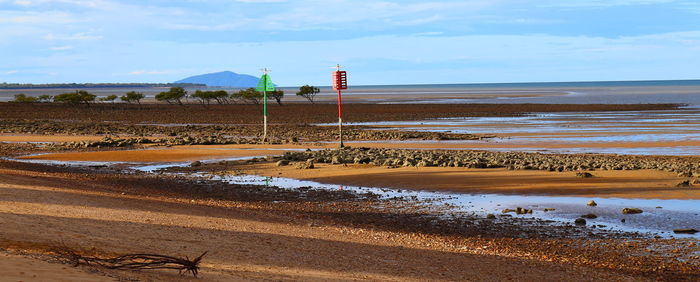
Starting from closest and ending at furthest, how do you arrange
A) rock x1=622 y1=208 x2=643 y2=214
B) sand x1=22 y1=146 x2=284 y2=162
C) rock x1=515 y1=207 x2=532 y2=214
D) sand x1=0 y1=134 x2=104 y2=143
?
rock x1=622 y1=208 x2=643 y2=214 → rock x1=515 y1=207 x2=532 y2=214 → sand x1=22 y1=146 x2=284 y2=162 → sand x1=0 y1=134 x2=104 y2=143

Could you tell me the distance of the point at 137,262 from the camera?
8.51 meters

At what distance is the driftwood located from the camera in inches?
325

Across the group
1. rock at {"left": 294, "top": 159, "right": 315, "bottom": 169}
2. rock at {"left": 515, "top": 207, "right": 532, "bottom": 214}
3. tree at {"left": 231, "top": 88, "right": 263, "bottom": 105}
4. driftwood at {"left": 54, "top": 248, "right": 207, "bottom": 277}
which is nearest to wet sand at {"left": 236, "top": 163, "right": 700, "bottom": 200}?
rock at {"left": 294, "top": 159, "right": 315, "bottom": 169}

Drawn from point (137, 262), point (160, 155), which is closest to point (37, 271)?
point (137, 262)

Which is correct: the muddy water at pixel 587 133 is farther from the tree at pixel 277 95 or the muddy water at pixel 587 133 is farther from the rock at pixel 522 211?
the tree at pixel 277 95

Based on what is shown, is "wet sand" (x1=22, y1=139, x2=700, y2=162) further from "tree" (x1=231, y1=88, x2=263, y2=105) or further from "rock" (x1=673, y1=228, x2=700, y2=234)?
"tree" (x1=231, y1=88, x2=263, y2=105)

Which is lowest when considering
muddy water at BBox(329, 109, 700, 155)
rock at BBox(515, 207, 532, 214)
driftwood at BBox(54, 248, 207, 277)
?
muddy water at BBox(329, 109, 700, 155)

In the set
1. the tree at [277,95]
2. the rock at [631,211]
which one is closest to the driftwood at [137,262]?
the rock at [631,211]

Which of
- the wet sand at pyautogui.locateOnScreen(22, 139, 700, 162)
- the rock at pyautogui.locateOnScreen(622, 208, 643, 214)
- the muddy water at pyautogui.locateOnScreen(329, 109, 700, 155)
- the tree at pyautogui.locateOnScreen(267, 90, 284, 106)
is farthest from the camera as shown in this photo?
the tree at pyautogui.locateOnScreen(267, 90, 284, 106)

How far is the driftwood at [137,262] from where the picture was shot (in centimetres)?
825

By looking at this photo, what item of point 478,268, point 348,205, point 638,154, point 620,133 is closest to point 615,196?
point 348,205

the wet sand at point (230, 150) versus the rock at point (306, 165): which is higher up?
the rock at point (306, 165)

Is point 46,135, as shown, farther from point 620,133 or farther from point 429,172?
point 620,133

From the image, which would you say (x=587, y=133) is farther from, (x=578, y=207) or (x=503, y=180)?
(x=578, y=207)
